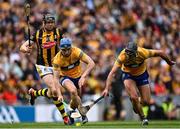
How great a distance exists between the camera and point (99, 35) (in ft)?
113

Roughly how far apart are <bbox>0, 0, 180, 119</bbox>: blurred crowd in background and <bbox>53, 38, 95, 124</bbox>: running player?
7.73 metres

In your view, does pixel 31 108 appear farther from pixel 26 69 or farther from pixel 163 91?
pixel 163 91

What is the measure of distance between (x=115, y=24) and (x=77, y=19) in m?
1.70

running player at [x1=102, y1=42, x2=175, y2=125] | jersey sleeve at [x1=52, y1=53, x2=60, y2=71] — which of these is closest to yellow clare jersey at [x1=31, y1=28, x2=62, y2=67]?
jersey sleeve at [x1=52, y1=53, x2=60, y2=71]

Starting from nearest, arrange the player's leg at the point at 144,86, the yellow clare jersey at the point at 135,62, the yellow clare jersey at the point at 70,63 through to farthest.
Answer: the yellow clare jersey at the point at 135,62, the yellow clare jersey at the point at 70,63, the player's leg at the point at 144,86

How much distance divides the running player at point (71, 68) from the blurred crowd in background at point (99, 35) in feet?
25.4

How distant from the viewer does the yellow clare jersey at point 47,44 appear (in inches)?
893

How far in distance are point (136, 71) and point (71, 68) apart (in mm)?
1658

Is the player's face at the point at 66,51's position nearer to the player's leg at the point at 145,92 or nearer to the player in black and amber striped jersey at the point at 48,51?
the player in black and amber striped jersey at the point at 48,51

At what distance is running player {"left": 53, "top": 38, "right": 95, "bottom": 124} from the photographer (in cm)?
2138

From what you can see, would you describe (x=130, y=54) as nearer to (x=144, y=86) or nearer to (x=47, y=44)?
(x=144, y=86)

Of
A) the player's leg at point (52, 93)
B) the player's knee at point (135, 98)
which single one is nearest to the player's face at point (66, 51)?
the player's leg at point (52, 93)

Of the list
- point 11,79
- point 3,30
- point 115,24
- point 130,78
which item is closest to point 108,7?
point 115,24

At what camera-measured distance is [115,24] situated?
35.7m
